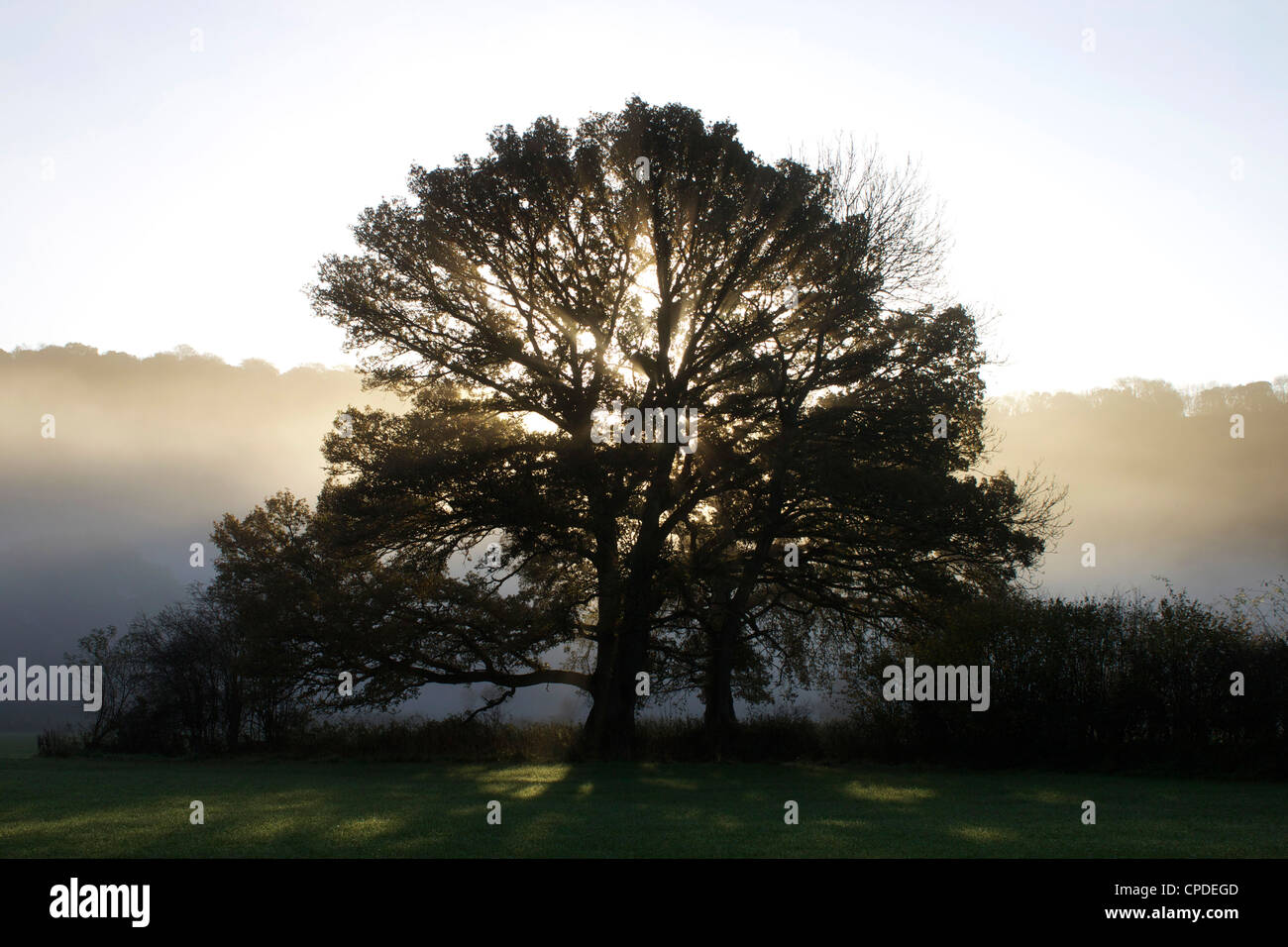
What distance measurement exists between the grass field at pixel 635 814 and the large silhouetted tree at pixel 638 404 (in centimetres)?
478

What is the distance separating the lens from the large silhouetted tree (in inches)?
872

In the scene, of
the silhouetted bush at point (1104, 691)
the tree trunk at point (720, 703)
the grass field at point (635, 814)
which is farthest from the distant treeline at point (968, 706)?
the grass field at point (635, 814)

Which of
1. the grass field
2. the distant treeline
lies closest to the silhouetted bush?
the distant treeline

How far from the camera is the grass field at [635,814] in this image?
9508mm

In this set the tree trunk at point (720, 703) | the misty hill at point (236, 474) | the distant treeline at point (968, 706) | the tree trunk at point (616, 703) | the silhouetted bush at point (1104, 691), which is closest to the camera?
the silhouetted bush at point (1104, 691)

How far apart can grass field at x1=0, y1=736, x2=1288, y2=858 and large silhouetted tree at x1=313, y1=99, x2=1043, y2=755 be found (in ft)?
15.7

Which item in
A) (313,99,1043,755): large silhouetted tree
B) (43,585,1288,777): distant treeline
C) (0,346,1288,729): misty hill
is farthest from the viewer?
(0,346,1288,729): misty hill

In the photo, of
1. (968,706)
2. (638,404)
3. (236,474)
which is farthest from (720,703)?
(236,474)

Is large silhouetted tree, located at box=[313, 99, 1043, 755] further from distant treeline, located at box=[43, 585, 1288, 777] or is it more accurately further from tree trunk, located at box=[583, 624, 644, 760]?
distant treeline, located at box=[43, 585, 1288, 777]

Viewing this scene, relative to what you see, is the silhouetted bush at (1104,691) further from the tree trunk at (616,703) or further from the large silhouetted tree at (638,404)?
the tree trunk at (616,703)

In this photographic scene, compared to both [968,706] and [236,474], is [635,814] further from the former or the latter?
[236,474]

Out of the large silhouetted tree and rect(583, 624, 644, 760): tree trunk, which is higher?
the large silhouetted tree
